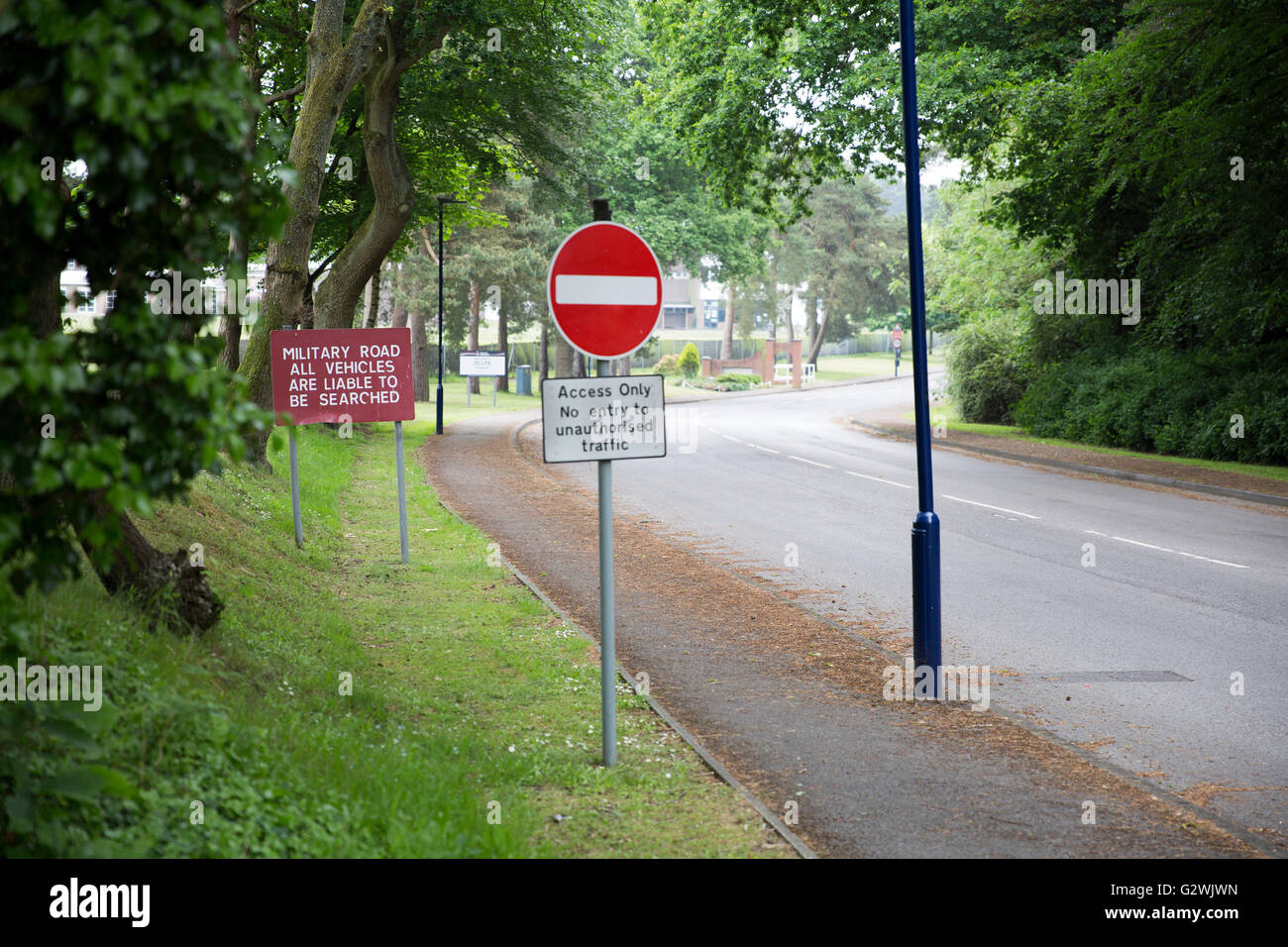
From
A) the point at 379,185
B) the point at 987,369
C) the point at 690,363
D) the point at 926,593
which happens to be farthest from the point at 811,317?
the point at 926,593

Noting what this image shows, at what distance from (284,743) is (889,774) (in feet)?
10.2

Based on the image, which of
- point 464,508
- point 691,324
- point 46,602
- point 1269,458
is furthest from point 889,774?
point 691,324

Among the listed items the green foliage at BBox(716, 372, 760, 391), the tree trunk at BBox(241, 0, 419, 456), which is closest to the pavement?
the tree trunk at BBox(241, 0, 419, 456)

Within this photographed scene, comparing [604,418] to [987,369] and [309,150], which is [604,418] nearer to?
[309,150]

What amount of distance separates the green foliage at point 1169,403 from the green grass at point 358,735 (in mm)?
17667

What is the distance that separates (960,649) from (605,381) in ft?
14.2

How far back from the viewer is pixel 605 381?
600 cm

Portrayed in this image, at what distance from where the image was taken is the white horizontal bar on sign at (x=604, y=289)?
5.89 meters

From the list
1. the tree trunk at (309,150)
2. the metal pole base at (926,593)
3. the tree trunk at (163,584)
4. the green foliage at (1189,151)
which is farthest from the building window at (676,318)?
the tree trunk at (163,584)

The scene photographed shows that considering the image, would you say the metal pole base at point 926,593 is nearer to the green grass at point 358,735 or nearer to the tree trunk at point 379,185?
the green grass at point 358,735

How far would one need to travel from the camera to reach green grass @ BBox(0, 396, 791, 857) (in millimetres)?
4199

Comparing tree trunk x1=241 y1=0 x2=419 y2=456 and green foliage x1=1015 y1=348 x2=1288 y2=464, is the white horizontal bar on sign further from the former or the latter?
green foliage x1=1015 y1=348 x2=1288 y2=464

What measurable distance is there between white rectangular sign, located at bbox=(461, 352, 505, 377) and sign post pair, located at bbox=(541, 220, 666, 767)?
36.1 m

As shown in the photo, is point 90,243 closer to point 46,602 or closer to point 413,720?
point 46,602
